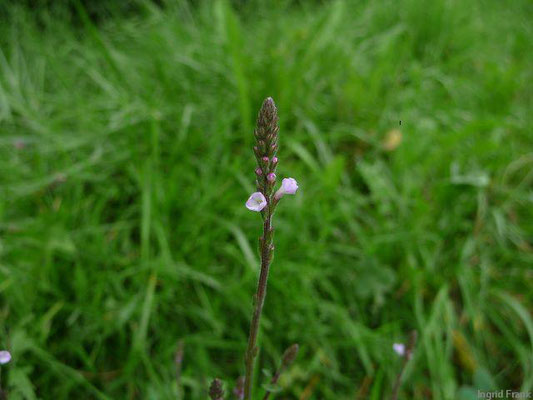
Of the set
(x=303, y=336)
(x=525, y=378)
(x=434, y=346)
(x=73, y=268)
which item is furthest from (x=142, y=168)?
(x=525, y=378)

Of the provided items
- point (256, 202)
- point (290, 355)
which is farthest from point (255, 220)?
point (256, 202)

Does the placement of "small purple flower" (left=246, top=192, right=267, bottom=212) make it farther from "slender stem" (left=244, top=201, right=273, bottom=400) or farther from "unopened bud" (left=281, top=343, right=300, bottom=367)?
"unopened bud" (left=281, top=343, right=300, bottom=367)

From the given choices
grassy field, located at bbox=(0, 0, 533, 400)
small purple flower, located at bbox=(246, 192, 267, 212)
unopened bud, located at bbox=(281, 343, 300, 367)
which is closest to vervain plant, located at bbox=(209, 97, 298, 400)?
small purple flower, located at bbox=(246, 192, 267, 212)

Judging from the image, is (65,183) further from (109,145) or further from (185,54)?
(185,54)

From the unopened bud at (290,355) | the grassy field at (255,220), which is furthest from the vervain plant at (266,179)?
the grassy field at (255,220)

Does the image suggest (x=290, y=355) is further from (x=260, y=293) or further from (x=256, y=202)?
(x=256, y=202)

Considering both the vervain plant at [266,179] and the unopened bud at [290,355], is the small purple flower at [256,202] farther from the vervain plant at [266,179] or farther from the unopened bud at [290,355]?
the unopened bud at [290,355]
